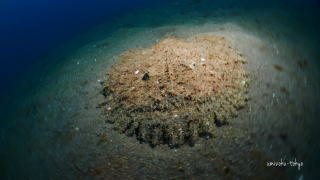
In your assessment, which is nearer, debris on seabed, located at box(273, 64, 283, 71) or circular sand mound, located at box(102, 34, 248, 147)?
circular sand mound, located at box(102, 34, 248, 147)

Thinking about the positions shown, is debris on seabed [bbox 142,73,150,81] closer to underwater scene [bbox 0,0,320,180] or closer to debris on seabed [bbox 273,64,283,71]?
underwater scene [bbox 0,0,320,180]

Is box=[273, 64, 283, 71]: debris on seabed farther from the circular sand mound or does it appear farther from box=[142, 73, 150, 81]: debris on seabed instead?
box=[142, 73, 150, 81]: debris on seabed

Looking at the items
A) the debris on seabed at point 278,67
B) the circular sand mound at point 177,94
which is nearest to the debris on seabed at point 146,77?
the circular sand mound at point 177,94

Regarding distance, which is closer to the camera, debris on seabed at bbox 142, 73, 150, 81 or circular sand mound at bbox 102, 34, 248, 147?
circular sand mound at bbox 102, 34, 248, 147

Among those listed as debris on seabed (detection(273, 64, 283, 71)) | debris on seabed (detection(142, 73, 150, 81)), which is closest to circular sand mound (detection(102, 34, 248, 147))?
debris on seabed (detection(142, 73, 150, 81))

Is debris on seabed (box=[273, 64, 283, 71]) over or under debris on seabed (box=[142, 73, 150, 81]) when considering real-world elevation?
over

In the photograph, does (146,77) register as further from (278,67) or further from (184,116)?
(278,67)

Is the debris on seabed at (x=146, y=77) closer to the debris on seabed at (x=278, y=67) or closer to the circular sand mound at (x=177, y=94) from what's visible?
the circular sand mound at (x=177, y=94)

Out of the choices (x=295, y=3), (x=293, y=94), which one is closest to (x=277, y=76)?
(x=293, y=94)
